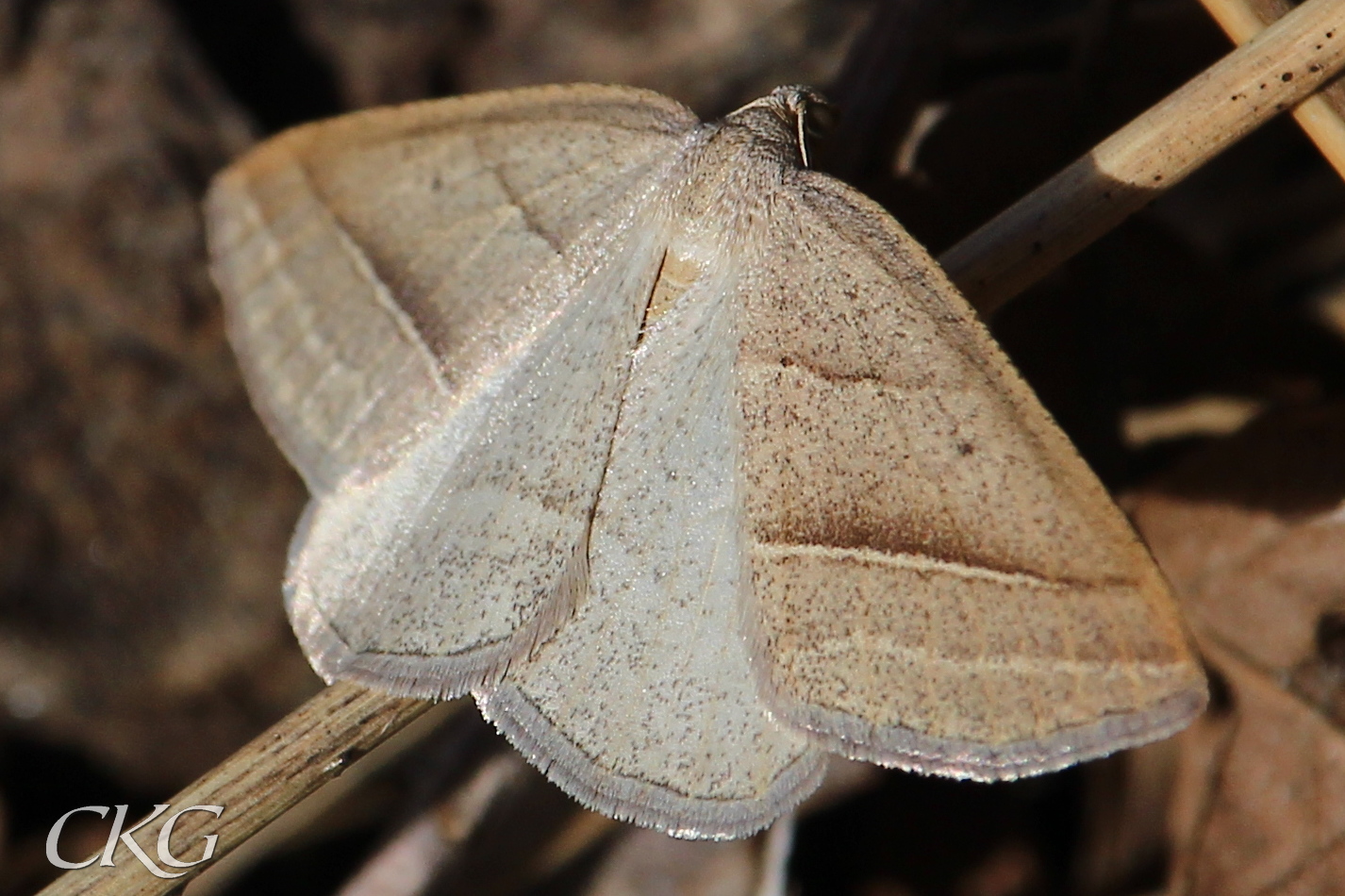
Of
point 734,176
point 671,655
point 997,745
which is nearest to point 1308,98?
point 734,176

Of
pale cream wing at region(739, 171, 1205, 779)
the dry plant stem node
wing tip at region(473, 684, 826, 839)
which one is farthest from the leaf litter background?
pale cream wing at region(739, 171, 1205, 779)

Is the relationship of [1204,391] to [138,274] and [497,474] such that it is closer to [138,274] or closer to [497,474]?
[497,474]

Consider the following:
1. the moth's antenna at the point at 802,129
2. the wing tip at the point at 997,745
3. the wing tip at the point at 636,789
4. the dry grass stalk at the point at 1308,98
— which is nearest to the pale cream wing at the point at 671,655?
the wing tip at the point at 636,789

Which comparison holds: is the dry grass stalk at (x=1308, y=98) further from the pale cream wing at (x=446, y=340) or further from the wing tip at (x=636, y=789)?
the wing tip at (x=636, y=789)

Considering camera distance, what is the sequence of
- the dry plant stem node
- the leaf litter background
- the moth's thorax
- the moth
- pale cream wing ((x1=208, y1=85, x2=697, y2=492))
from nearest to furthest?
the moth → the dry plant stem node → the moth's thorax → pale cream wing ((x1=208, y1=85, x2=697, y2=492)) → the leaf litter background

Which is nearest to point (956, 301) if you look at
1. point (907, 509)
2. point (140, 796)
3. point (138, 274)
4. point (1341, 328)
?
point (907, 509)

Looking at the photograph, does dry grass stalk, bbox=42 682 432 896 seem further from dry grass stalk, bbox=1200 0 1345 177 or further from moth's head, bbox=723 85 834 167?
dry grass stalk, bbox=1200 0 1345 177
